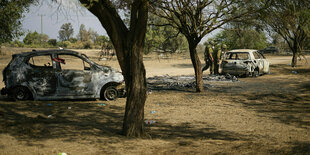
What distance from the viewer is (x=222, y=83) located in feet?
49.9

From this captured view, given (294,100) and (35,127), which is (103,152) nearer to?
(35,127)

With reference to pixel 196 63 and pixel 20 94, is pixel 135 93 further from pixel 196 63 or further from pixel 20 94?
pixel 196 63

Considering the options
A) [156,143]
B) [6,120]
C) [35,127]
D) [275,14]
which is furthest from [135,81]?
[275,14]

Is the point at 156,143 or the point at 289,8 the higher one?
the point at 289,8

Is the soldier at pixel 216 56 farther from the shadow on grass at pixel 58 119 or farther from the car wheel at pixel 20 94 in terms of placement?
the car wheel at pixel 20 94

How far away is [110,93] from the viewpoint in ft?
33.6

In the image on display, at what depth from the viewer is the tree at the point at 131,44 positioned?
602cm

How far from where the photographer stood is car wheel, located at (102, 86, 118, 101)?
1016 centimetres

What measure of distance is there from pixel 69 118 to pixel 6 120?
4.77 ft

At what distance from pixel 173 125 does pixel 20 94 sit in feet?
16.6

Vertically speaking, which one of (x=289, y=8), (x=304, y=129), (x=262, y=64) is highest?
(x=289, y=8)

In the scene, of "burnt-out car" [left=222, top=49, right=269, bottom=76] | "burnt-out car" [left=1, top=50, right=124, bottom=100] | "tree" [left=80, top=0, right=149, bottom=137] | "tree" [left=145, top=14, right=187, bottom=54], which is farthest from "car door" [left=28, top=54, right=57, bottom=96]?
"burnt-out car" [left=222, top=49, right=269, bottom=76]

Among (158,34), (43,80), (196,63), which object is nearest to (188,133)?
(43,80)

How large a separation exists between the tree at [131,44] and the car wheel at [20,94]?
468 centimetres
